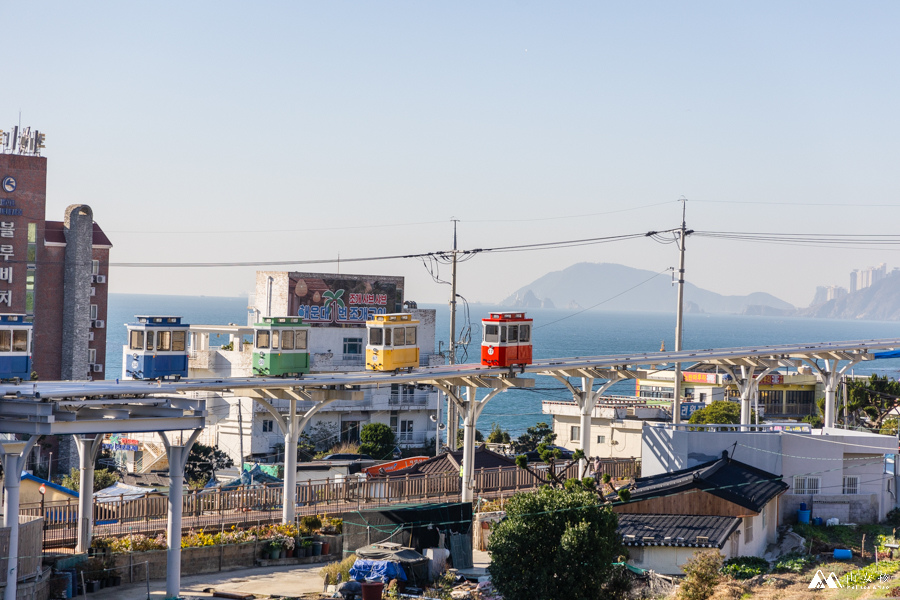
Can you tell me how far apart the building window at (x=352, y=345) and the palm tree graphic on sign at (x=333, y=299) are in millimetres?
2097

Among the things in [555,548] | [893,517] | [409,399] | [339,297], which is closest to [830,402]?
[893,517]

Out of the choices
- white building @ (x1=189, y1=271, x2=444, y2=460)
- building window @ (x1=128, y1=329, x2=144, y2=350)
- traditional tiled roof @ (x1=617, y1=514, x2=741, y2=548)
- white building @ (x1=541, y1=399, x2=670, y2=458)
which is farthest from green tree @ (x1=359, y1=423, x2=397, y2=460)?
building window @ (x1=128, y1=329, x2=144, y2=350)

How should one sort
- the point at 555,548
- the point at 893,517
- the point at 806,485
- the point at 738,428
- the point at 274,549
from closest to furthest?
the point at 555,548 < the point at 274,549 < the point at 806,485 < the point at 893,517 < the point at 738,428

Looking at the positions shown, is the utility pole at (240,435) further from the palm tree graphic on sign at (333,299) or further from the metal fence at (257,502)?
the metal fence at (257,502)

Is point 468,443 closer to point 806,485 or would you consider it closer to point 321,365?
point 806,485

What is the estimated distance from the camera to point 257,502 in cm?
3153

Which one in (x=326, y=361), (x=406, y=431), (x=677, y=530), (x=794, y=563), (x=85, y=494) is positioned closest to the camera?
(x=85, y=494)

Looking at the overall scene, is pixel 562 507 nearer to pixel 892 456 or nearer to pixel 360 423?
pixel 892 456

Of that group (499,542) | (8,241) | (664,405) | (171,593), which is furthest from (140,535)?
(664,405)

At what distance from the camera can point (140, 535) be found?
87.4 feet

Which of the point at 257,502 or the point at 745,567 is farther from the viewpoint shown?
the point at 257,502

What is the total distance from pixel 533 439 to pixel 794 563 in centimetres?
3925

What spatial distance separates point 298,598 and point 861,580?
1499 centimetres

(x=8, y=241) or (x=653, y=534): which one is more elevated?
(x=8, y=241)
